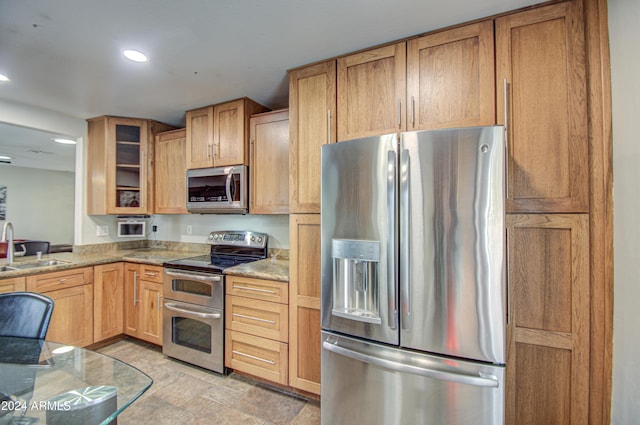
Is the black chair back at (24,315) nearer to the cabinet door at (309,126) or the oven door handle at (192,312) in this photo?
the oven door handle at (192,312)

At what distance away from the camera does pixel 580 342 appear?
129 centimetres

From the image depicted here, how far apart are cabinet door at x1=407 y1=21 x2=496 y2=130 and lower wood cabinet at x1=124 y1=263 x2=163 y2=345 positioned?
8.80 ft

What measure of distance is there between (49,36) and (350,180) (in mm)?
1964

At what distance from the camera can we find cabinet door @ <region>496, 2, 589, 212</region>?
1326 millimetres

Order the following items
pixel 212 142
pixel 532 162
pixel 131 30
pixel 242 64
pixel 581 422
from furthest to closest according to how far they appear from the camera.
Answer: pixel 212 142 → pixel 242 64 → pixel 131 30 → pixel 532 162 → pixel 581 422

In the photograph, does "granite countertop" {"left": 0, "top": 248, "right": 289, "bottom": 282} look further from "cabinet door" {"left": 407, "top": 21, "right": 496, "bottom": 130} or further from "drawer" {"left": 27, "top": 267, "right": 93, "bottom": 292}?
"cabinet door" {"left": 407, "top": 21, "right": 496, "bottom": 130}

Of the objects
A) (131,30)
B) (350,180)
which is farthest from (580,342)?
(131,30)

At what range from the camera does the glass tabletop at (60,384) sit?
0.97 meters

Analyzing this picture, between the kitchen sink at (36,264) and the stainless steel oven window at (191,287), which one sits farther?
the kitchen sink at (36,264)

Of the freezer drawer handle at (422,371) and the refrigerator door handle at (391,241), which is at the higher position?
the refrigerator door handle at (391,241)

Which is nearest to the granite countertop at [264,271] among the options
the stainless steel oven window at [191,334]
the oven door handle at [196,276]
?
the oven door handle at [196,276]

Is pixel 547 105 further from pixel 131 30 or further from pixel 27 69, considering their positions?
pixel 27 69

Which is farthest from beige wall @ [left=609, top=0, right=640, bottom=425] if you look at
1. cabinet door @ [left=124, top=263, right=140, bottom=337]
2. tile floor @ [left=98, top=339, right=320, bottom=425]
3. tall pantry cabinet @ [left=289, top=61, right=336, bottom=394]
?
cabinet door @ [left=124, top=263, right=140, bottom=337]

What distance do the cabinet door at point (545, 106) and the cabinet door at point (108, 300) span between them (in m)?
3.53
